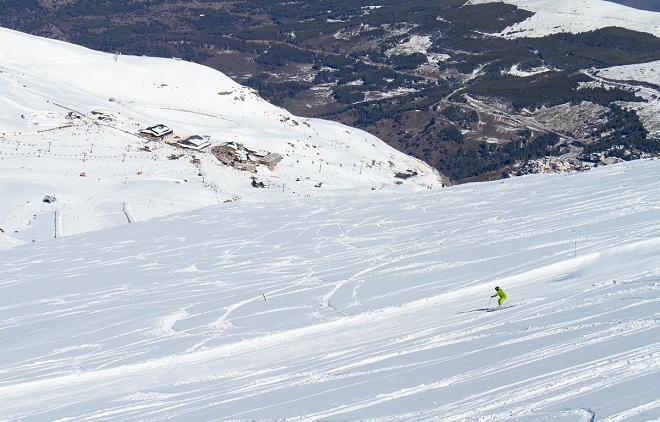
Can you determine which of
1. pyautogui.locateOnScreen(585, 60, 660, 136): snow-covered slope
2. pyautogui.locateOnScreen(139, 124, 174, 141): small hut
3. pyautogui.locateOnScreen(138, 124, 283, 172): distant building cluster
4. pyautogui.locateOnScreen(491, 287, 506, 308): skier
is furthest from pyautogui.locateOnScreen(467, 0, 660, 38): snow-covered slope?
pyautogui.locateOnScreen(491, 287, 506, 308): skier

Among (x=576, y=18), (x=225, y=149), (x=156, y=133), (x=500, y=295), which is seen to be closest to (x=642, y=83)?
(x=225, y=149)

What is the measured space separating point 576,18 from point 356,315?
173 m

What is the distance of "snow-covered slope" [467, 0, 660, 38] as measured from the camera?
171 meters

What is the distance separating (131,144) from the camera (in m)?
46.6

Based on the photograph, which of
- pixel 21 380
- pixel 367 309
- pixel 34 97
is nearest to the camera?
pixel 21 380

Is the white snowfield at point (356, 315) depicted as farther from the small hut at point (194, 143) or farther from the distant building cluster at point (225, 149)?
the small hut at point (194, 143)

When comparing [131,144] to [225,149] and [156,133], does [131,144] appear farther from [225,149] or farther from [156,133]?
[225,149]

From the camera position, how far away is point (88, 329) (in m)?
17.8

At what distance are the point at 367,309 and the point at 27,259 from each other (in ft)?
41.0

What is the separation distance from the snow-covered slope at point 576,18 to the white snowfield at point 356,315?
14976 cm

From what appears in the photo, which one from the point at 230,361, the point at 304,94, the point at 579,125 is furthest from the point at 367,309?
the point at 304,94

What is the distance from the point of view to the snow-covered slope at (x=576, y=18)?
171288mm

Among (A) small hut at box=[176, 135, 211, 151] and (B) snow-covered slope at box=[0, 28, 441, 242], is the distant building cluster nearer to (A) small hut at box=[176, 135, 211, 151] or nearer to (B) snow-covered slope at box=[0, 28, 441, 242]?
(A) small hut at box=[176, 135, 211, 151]

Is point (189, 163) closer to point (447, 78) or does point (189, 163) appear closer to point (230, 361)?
point (230, 361)
